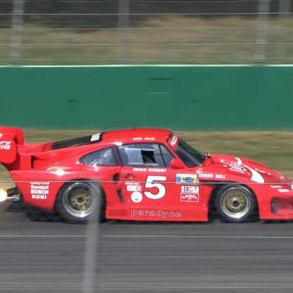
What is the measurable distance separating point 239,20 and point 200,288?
1024cm

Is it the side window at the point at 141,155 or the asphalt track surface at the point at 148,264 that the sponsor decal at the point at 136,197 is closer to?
the side window at the point at 141,155

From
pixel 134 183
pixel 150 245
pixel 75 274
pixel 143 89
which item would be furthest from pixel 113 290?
pixel 143 89

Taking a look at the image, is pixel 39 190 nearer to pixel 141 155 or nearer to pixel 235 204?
pixel 141 155

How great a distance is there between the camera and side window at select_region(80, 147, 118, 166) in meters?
9.47

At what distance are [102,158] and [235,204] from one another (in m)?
1.68

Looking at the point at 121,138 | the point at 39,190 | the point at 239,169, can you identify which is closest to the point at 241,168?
the point at 239,169

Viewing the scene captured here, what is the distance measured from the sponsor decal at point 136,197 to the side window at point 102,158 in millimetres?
523

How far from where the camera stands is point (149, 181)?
364 inches

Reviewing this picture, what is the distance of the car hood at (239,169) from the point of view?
9367mm


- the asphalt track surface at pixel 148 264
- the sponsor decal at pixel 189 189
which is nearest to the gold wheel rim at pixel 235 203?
the sponsor decal at pixel 189 189

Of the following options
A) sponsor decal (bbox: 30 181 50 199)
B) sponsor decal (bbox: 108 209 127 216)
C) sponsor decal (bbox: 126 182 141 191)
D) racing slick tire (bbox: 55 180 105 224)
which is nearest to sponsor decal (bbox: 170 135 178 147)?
sponsor decal (bbox: 126 182 141 191)

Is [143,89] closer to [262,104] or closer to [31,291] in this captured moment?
[262,104]

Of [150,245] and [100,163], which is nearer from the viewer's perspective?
[150,245]

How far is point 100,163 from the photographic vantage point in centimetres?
948
